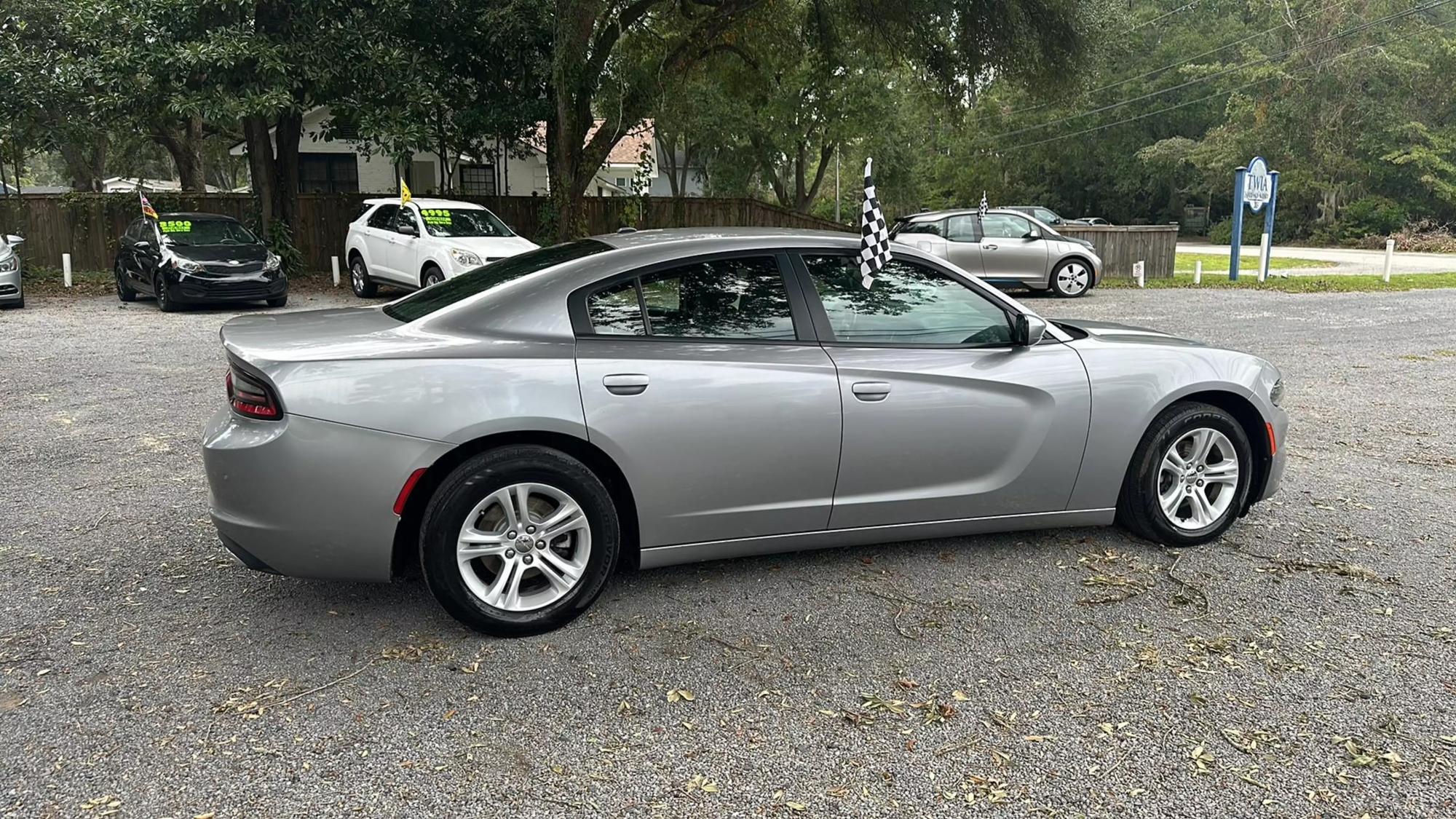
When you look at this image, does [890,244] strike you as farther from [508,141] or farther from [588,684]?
[508,141]

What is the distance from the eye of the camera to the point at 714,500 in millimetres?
4016

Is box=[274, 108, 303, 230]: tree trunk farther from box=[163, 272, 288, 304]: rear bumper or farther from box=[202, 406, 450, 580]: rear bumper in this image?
box=[202, 406, 450, 580]: rear bumper

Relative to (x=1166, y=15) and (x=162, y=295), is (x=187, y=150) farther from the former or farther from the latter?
(x=1166, y=15)

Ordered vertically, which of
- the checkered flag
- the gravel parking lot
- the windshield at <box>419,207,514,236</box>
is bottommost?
the gravel parking lot

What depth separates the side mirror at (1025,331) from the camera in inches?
175

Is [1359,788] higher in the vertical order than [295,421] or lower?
lower

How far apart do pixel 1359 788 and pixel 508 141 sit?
21114 mm

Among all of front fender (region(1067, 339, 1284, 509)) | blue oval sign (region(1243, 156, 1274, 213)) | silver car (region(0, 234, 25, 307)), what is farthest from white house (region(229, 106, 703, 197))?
front fender (region(1067, 339, 1284, 509))

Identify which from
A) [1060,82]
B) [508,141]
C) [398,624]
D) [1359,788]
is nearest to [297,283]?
[508,141]

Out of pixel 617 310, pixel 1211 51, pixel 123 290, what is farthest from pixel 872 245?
pixel 1211 51

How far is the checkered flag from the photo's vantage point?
4.32 meters

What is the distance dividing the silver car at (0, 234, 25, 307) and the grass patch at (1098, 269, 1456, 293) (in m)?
18.5

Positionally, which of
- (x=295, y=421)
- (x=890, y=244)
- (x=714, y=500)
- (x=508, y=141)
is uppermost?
(x=508, y=141)

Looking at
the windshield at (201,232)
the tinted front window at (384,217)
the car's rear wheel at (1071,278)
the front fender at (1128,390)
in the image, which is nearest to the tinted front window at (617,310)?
the front fender at (1128,390)
